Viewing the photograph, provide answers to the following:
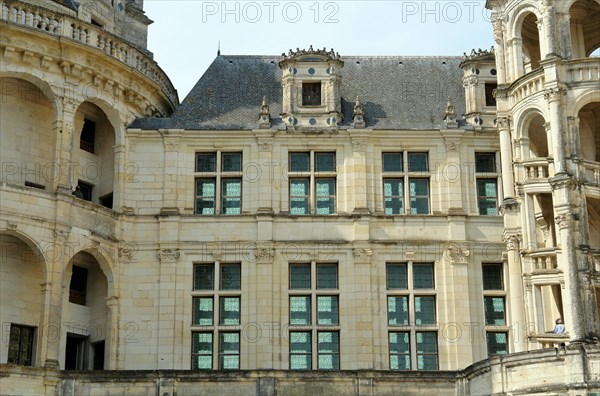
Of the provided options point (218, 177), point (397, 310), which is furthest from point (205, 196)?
point (397, 310)

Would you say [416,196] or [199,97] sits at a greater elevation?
[199,97]

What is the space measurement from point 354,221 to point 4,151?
9031 millimetres

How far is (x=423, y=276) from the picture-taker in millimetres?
27172

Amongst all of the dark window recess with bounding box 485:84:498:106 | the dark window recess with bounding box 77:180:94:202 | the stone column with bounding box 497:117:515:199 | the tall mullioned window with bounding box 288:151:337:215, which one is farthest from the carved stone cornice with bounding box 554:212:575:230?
the dark window recess with bounding box 77:180:94:202

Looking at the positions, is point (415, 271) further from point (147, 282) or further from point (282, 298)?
point (147, 282)

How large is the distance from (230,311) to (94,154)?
19.1 ft

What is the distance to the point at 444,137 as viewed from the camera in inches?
1108

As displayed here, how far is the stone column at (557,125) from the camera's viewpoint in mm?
24250

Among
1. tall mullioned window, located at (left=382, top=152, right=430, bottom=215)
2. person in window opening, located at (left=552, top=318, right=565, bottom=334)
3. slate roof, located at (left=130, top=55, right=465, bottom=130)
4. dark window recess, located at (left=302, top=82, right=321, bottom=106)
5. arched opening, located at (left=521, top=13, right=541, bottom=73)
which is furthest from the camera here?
dark window recess, located at (left=302, top=82, right=321, bottom=106)

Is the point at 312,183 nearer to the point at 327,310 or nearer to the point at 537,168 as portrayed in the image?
the point at 327,310

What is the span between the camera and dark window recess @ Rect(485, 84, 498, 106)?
94.9 feet

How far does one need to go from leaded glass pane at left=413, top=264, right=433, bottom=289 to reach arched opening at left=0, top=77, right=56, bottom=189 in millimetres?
9527

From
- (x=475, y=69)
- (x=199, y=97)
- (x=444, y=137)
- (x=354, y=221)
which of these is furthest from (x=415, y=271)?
(x=199, y=97)

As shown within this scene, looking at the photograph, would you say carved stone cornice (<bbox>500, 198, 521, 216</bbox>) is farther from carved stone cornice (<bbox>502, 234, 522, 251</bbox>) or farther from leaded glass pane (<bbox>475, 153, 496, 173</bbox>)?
leaded glass pane (<bbox>475, 153, 496, 173</bbox>)
